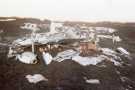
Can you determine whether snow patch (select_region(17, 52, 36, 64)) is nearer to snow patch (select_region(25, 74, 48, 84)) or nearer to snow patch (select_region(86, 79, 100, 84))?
snow patch (select_region(25, 74, 48, 84))

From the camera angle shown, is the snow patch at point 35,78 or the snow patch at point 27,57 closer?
the snow patch at point 35,78

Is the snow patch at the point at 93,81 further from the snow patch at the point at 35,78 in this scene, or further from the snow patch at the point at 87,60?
the snow patch at the point at 35,78

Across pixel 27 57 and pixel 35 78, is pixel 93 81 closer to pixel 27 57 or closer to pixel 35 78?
pixel 35 78

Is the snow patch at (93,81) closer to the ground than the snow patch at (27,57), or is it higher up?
closer to the ground

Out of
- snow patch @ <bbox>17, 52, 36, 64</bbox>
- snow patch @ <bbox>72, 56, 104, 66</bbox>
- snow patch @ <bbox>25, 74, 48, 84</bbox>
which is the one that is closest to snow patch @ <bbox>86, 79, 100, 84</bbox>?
snow patch @ <bbox>72, 56, 104, 66</bbox>

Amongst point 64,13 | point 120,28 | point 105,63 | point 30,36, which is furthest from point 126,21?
point 30,36

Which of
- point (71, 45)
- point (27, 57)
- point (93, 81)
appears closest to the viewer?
point (93, 81)

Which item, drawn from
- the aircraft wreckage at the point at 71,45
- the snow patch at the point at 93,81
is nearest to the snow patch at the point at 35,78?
the aircraft wreckage at the point at 71,45

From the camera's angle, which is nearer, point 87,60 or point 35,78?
point 35,78

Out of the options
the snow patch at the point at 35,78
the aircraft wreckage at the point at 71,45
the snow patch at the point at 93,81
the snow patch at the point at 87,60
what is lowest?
the snow patch at the point at 93,81

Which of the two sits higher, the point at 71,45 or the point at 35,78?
the point at 71,45

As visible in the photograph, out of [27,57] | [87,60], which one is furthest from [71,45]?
[27,57]
